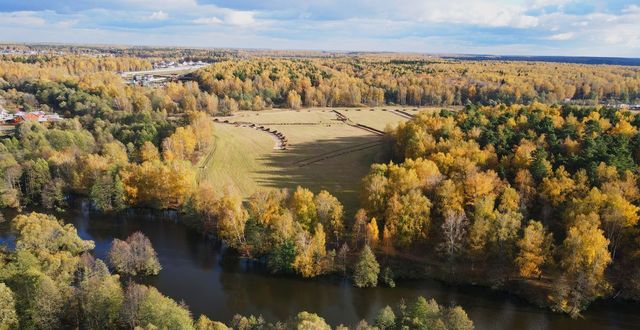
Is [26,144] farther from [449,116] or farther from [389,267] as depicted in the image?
[449,116]

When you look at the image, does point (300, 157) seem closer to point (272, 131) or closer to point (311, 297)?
point (272, 131)

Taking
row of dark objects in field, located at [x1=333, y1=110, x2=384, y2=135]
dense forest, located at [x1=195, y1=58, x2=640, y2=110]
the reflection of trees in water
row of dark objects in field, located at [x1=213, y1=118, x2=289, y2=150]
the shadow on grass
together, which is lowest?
the reflection of trees in water

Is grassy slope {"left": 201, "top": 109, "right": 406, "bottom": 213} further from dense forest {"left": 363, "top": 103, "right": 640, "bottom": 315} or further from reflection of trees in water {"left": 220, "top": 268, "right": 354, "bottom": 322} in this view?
reflection of trees in water {"left": 220, "top": 268, "right": 354, "bottom": 322}

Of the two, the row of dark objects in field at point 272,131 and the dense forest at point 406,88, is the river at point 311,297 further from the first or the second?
the dense forest at point 406,88

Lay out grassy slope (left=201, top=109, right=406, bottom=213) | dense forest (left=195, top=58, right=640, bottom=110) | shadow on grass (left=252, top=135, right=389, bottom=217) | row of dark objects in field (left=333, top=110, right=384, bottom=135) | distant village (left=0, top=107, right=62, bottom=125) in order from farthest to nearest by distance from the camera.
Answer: dense forest (left=195, top=58, right=640, bottom=110) < row of dark objects in field (left=333, top=110, right=384, bottom=135) < distant village (left=0, top=107, right=62, bottom=125) < grassy slope (left=201, top=109, right=406, bottom=213) < shadow on grass (left=252, top=135, right=389, bottom=217)

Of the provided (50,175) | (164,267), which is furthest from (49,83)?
(164,267)

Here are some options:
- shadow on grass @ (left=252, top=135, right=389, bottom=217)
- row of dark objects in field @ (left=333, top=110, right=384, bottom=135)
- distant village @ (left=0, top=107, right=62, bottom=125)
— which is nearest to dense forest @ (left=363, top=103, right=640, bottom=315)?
shadow on grass @ (left=252, top=135, right=389, bottom=217)

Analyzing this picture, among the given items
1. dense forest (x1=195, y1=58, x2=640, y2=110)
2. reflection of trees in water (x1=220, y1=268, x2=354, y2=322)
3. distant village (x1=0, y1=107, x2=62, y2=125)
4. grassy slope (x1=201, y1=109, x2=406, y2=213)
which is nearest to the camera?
reflection of trees in water (x1=220, y1=268, x2=354, y2=322)

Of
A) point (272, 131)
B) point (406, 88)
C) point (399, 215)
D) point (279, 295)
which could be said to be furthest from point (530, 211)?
point (406, 88)
